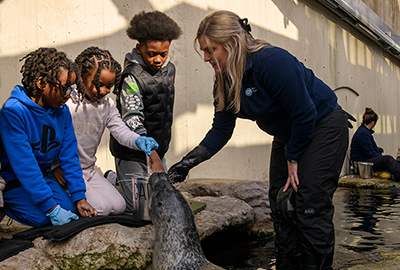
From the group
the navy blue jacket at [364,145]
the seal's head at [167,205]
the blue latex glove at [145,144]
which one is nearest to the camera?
the seal's head at [167,205]

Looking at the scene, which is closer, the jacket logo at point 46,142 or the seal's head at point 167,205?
the seal's head at point 167,205

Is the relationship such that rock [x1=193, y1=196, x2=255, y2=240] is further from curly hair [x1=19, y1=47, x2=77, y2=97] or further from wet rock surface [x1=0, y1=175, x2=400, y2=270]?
curly hair [x1=19, y1=47, x2=77, y2=97]

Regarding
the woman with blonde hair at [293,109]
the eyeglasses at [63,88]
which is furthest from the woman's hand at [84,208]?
the eyeglasses at [63,88]

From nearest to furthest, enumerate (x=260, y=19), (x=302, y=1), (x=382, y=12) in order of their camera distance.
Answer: (x=260, y=19)
(x=302, y=1)
(x=382, y=12)

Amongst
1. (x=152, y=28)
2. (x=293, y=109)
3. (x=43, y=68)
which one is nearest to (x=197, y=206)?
(x=293, y=109)

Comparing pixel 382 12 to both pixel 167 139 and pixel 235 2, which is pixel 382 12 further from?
pixel 167 139

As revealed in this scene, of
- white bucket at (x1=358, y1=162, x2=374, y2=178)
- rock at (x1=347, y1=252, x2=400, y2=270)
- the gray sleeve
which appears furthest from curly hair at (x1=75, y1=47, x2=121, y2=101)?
white bucket at (x1=358, y1=162, x2=374, y2=178)

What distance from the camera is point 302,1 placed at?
352 inches

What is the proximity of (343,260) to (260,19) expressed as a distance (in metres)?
5.25

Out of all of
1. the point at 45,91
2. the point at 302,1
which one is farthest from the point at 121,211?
the point at 302,1

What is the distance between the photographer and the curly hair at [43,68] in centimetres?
244

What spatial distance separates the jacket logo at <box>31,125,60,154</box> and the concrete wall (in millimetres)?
1521

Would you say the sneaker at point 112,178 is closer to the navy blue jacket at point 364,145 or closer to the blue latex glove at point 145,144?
the blue latex glove at point 145,144

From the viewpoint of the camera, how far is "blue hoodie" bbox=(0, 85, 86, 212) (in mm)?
2350
